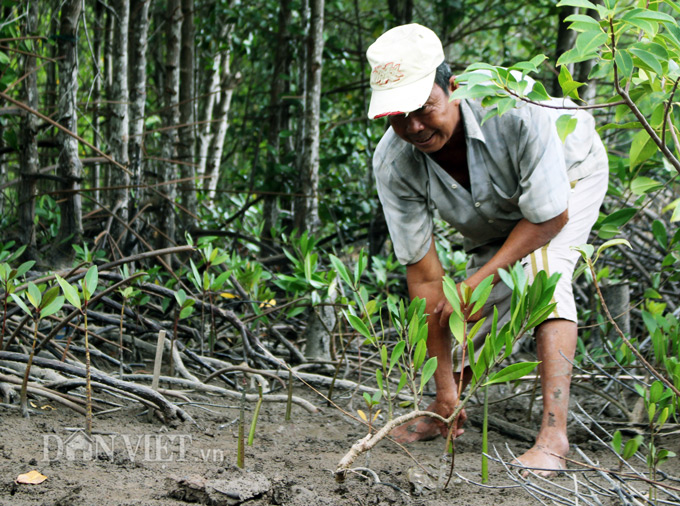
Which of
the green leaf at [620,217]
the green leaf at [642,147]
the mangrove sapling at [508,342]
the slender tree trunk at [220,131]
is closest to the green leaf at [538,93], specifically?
the mangrove sapling at [508,342]

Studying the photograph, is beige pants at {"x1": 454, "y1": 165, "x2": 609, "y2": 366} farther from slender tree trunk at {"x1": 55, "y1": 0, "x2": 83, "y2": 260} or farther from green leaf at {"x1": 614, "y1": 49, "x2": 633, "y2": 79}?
slender tree trunk at {"x1": 55, "y1": 0, "x2": 83, "y2": 260}

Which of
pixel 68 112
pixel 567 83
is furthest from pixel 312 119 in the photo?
pixel 567 83

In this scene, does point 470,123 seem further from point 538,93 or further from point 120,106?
point 120,106

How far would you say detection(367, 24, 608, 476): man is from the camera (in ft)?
7.15

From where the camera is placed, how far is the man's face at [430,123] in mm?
2215

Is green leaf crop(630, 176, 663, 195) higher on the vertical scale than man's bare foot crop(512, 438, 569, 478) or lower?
higher

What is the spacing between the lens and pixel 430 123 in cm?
224

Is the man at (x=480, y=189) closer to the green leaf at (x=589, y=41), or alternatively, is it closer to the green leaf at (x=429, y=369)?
the green leaf at (x=429, y=369)

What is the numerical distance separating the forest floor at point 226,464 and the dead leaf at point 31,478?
17 mm

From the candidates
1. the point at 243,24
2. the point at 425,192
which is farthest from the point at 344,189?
the point at 425,192

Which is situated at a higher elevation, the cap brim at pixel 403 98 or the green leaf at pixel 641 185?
the cap brim at pixel 403 98

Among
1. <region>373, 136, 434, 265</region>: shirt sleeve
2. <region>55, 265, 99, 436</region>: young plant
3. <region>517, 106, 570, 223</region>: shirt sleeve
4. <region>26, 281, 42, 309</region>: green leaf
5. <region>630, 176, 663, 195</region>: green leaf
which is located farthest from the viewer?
<region>373, 136, 434, 265</region>: shirt sleeve

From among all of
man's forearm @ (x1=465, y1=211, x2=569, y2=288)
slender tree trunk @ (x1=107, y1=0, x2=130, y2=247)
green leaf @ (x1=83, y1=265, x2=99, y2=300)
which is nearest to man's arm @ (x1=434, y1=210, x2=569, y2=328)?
man's forearm @ (x1=465, y1=211, x2=569, y2=288)

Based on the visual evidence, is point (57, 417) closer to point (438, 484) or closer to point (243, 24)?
point (438, 484)
